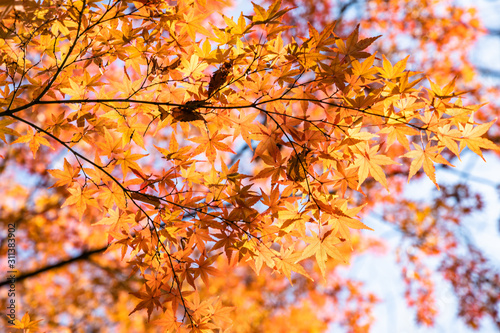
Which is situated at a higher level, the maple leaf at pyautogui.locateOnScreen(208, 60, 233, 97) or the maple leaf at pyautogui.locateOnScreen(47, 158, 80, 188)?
the maple leaf at pyautogui.locateOnScreen(47, 158, 80, 188)

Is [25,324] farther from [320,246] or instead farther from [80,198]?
[320,246]

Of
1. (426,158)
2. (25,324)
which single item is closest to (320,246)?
(426,158)

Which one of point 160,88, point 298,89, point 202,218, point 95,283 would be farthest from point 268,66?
point 95,283

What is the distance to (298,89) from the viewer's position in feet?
4.59

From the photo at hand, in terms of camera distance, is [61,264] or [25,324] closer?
[25,324]

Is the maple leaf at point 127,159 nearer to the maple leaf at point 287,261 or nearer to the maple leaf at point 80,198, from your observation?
the maple leaf at point 80,198

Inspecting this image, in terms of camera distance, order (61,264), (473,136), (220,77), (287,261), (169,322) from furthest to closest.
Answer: (61,264) < (169,322) < (287,261) < (220,77) < (473,136)

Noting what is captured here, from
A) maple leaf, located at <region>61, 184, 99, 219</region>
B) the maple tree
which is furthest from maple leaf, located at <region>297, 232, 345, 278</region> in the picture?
maple leaf, located at <region>61, 184, 99, 219</region>

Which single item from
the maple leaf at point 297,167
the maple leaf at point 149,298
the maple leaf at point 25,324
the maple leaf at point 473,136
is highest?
the maple leaf at point 25,324

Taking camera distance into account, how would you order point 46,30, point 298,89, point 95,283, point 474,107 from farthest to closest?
point 95,283, point 46,30, point 298,89, point 474,107

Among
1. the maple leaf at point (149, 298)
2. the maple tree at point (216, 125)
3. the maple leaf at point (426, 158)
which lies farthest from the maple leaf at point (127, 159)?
the maple leaf at point (426, 158)

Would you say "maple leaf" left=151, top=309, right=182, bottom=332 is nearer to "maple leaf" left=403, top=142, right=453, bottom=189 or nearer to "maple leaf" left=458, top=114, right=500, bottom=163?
"maple leaf" left=403, top=142, right=453, bottom=189

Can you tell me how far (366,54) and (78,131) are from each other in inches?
61.0

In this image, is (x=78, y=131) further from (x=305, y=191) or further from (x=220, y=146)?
(x=305, y=191)
